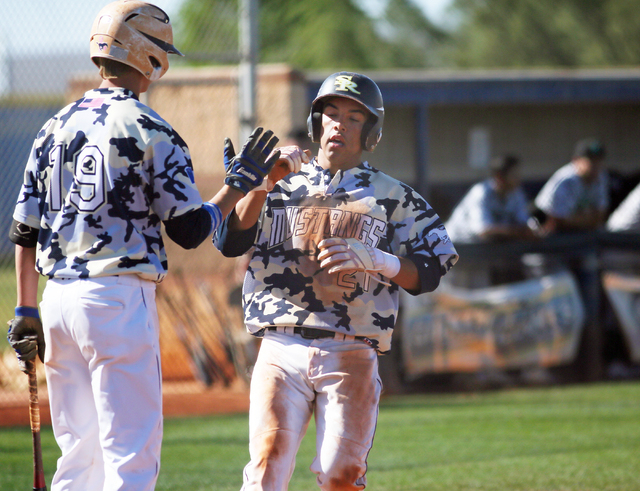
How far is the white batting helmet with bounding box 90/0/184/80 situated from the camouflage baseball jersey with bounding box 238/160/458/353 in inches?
32.1

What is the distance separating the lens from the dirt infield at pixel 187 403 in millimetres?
7520

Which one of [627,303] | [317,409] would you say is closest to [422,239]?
[317,409]

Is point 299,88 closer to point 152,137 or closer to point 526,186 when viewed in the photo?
point 526,186

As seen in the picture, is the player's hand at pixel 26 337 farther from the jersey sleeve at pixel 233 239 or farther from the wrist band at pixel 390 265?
the wrist band at pixel 390 265

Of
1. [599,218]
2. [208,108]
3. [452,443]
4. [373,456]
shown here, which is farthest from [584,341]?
[208,108]

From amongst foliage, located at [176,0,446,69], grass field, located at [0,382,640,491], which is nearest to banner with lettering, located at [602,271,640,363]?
grass field, located at [0,382,640,491]

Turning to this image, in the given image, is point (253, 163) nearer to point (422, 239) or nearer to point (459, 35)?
point (422, 239)

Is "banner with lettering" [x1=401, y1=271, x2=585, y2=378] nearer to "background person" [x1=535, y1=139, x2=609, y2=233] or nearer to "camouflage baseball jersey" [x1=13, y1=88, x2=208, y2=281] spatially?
"background person" [x1=535, y1=139, x2=609, y2=233]

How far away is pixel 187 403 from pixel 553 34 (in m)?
33.2

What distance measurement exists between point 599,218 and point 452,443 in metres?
4.46

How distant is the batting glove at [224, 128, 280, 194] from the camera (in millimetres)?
3143

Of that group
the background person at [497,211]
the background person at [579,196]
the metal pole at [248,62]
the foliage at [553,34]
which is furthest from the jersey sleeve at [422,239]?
the foliage at [553,34]

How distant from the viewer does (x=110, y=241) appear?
114 inches

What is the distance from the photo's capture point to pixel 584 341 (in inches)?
350
